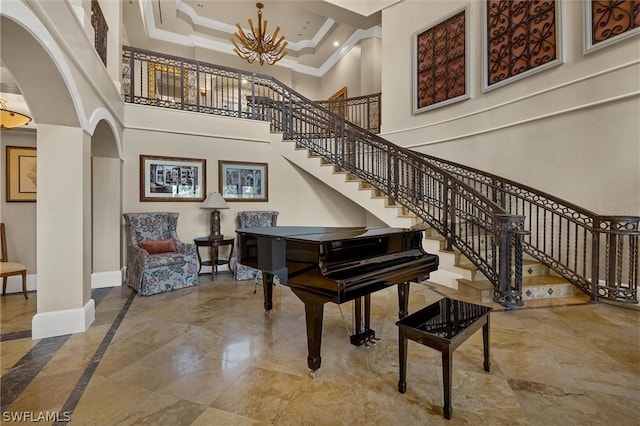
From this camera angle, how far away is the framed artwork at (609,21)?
11.7ft

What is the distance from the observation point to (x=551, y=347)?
2.56 meters

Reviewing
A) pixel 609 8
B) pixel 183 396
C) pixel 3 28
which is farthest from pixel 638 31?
pixel 3 28

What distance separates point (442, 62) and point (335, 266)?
5.72 metres

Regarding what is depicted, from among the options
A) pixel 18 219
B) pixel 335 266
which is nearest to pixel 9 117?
pixel 18 219

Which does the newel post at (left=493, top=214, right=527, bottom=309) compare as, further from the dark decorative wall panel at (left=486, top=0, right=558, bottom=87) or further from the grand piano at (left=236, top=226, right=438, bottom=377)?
the dark decorative wall panel at (left=486, top=0, right=558, bottom=87)

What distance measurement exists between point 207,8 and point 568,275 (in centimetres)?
998

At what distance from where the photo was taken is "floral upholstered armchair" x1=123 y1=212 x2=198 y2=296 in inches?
162

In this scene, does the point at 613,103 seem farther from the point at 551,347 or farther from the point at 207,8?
the point at 207,8

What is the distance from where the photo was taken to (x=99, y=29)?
3.89 meters

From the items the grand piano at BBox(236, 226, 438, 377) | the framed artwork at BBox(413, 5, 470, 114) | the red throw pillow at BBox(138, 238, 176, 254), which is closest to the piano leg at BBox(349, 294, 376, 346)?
the grand piano at BBox(236, 226, 438, 377)

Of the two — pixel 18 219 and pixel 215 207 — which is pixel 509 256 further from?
pixel 18 219

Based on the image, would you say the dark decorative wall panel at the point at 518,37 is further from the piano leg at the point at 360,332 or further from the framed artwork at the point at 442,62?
the piano leg at the point at 360,332

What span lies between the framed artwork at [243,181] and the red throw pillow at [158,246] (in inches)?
54.7
